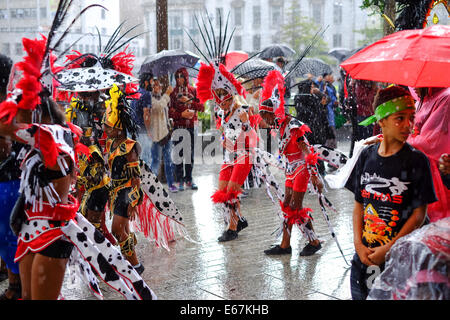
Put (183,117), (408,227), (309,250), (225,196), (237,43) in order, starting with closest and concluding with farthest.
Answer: (408,227)
(309,250)
(225,196)
(183,117)
(237,43)

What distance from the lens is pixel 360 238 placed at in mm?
3615

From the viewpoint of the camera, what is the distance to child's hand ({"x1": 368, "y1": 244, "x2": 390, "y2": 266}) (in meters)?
3.40

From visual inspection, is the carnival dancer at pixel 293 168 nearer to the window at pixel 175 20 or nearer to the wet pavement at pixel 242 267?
the wet pavement at pixel 242 267

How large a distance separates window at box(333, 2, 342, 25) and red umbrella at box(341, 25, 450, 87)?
30.8 metres

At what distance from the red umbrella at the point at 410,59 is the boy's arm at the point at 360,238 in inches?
36.4

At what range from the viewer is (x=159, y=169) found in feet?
34.8

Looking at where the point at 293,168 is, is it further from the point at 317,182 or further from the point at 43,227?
the point at 43,227

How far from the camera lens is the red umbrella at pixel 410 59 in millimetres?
3432

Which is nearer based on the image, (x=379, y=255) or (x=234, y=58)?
(x=379, y=255)

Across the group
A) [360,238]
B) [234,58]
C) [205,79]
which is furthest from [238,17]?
[360,238]

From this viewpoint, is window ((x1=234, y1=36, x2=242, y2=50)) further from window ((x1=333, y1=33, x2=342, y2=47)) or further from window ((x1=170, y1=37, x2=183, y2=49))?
window ((x1=333, y1=33, x2=342, y2=47))

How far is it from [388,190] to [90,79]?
329cm

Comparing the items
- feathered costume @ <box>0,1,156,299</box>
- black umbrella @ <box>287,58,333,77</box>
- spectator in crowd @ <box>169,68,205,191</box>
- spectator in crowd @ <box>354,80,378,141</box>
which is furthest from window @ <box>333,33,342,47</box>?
feathered costume @ <box>0,1,156,299</box>

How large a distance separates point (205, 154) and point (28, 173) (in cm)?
1033
